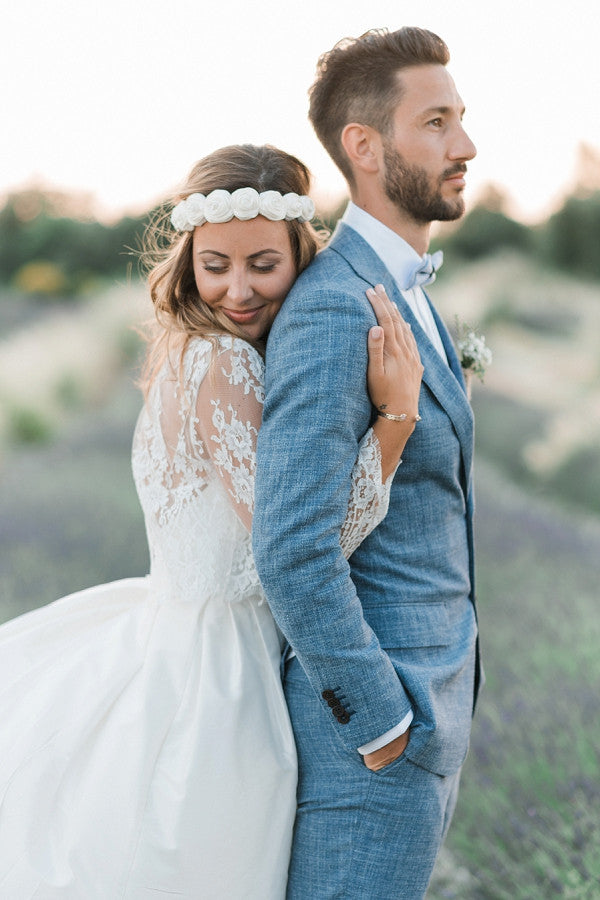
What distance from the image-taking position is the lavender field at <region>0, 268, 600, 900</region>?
324 cm

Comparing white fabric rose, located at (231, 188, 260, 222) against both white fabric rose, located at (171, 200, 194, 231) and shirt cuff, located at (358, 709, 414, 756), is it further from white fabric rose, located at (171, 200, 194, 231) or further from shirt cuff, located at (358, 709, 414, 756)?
shirt cuff, located at (358, 709, 414, 756)

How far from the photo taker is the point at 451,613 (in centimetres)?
207

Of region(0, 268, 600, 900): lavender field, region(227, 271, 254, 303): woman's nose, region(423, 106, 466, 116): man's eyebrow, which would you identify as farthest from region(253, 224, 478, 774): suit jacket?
region(0, 268, 600, 900): lavender field

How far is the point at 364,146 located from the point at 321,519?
96 centimetres

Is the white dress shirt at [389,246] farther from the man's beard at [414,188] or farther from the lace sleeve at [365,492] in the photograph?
the lace sleeve at [365,492]

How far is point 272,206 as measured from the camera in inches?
79.1

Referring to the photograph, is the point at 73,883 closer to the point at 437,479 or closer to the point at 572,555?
the point at 437,479

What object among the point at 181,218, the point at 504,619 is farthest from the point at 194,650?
the point at 504,619

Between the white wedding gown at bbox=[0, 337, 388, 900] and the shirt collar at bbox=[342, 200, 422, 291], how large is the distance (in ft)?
1.36

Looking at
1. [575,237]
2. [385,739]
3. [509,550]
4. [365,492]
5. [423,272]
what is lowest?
[509,550]

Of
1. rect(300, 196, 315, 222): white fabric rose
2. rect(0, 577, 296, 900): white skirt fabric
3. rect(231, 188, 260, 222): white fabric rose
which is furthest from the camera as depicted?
rect(300, 196, 315, 222): white fabric rose

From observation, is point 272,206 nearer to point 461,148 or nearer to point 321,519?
point 461,148

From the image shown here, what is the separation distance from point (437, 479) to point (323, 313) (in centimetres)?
46

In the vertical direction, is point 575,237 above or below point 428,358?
below
